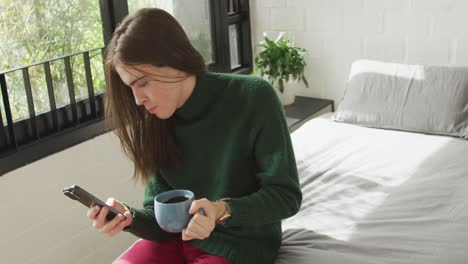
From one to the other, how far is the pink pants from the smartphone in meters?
0.22

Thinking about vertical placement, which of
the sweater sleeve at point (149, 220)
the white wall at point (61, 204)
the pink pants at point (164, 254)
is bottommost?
the white wall at point (61, 204)

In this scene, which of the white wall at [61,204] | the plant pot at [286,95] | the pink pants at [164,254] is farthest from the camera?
the plant pot at [286,95]

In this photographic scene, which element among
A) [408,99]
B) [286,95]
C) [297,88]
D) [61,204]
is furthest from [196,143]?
[297,88]

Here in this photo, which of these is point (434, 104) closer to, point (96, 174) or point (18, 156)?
point (96, 174)

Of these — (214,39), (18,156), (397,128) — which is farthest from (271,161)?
(214,39)

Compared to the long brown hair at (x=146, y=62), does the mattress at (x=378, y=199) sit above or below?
below

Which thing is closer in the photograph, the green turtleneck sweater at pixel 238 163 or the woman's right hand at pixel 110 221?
the woman's right hand at pixel 110 221

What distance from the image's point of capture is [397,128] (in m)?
2.69

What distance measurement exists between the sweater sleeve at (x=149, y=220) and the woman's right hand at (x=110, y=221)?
3cm

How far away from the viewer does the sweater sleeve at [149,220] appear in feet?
5.08

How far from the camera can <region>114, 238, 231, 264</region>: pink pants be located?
5.14ft

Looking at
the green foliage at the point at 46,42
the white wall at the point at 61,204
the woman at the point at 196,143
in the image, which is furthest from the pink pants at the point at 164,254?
the green foliage at the point at 46,42

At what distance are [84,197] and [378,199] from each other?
3.68ft

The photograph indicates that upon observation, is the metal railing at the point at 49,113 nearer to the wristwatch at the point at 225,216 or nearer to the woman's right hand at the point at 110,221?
the woman's right hand at the point at 110,221
